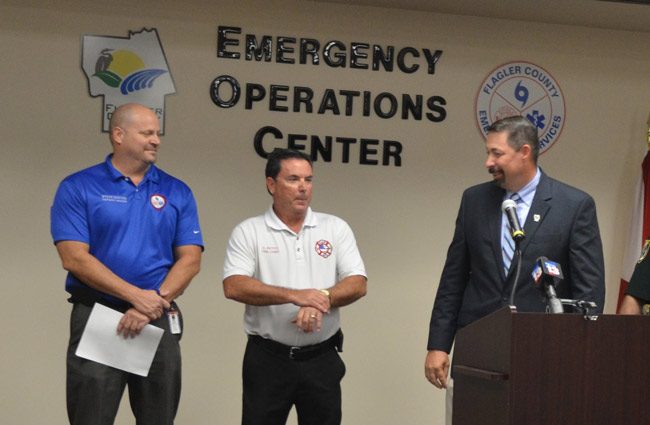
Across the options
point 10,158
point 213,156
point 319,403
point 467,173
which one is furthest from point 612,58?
point 10,158

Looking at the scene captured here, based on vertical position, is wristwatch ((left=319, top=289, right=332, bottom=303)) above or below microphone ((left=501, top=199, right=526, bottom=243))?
below

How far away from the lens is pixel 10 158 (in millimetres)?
5840

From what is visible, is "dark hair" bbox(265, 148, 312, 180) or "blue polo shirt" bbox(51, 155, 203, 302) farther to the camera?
"dark hair" bbox(265, 148, 312, 180)

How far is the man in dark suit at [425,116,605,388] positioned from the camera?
4125 millimetres

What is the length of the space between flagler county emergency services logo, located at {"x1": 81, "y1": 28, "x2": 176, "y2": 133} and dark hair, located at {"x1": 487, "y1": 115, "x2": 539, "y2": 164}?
240cm

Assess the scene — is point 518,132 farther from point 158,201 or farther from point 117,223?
point 117,223

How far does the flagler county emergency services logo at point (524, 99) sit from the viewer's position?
6477mm

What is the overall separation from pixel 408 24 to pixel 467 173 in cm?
101

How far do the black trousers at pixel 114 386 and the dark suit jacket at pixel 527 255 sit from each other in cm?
112

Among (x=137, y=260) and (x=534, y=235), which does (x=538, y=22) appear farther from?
(x=137, y=260)

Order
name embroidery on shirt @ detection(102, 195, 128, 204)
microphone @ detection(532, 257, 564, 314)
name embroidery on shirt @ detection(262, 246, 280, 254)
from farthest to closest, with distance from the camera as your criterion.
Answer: name embroidery on shirt @ detection(262, 246, 280, 254) < name embroidery on shirt @ detection(102, 195, 128, 204) < microphone @ detection(532, 257, 564, 314)

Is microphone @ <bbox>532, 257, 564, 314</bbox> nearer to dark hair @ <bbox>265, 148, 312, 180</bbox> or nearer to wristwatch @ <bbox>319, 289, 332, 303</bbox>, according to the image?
wristwatch @ <bbox>319, 289, 332, 303</bbox>

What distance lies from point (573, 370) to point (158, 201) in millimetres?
2072

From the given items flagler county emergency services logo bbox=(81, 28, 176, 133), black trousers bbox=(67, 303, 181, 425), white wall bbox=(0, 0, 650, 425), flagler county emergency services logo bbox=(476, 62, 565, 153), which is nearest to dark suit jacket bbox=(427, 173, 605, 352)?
black trousers bbox=(67, 303, 181, 425)
